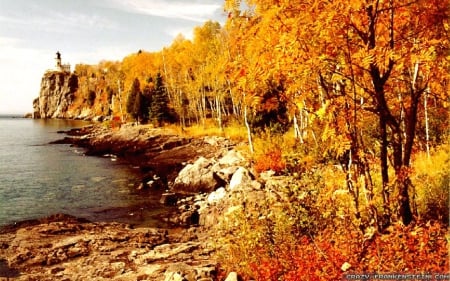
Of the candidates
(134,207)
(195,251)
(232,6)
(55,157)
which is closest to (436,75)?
(232,6)

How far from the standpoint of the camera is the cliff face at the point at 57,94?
140 meters

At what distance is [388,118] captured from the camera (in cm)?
784

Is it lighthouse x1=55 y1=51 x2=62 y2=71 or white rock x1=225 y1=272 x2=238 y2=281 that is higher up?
lighthouse x1=55 y1=51 x2=62 y2=71

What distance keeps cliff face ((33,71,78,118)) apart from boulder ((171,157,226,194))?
120301 mm

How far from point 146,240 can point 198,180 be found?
8.42 metres

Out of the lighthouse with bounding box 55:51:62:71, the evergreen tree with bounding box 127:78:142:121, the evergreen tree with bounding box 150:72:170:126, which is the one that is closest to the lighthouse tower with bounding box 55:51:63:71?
the lighthouse with bounding box 55:51:62:71

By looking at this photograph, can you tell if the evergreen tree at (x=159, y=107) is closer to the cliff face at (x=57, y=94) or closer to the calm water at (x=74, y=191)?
the calm water at (x=74, y=191)

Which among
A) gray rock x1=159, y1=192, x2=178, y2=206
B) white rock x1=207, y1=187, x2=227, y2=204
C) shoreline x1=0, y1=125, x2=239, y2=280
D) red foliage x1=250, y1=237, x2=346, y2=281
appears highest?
red foliage x1=250, y1=237, x2=346, y2=281

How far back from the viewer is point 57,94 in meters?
144

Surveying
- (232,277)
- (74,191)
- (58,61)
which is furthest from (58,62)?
(232,277)

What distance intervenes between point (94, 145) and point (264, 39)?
47.5 m

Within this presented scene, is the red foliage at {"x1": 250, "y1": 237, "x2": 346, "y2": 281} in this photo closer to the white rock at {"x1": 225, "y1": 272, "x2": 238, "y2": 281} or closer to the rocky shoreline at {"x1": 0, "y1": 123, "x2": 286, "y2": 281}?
the white rock at {"x1": 225, "y1": 272, "x2": 238, "y2": 281}

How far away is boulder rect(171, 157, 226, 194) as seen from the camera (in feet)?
73.9

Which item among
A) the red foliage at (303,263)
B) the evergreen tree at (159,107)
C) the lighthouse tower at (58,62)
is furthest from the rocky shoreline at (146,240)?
the lighthouse tower at (58,62)
